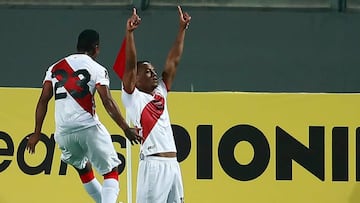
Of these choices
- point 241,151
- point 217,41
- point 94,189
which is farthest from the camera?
point 217,41

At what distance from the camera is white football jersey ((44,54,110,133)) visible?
9477 millimetres

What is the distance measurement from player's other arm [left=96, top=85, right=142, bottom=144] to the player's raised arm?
0.26 meters

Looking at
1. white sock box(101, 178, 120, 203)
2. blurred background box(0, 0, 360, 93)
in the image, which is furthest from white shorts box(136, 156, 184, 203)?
blurred background box(0, 0, 360, 93)

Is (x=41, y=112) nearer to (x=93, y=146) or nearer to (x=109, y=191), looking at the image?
(x=93, y=146)

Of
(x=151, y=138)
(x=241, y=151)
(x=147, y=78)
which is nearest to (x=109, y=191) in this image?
(x=151, y=138)

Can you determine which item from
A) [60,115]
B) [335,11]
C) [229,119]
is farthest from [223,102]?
[335,11]

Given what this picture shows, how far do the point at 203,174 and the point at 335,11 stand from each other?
4.08 metres

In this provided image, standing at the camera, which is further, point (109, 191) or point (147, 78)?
point (109, 191)

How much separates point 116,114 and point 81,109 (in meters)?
0.58

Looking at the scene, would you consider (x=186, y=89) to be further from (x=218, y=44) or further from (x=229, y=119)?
(x=229, y=119)

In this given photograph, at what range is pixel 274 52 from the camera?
577 inches

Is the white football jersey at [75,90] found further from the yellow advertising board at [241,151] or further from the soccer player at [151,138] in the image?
the yellow advertising board at [241,151]

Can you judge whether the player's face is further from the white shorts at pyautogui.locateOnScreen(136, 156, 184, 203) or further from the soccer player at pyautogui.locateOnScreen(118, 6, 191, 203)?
the white shorts at pyautogui.locateOnScreen(136, 156, 184, 203)

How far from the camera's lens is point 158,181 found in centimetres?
899
